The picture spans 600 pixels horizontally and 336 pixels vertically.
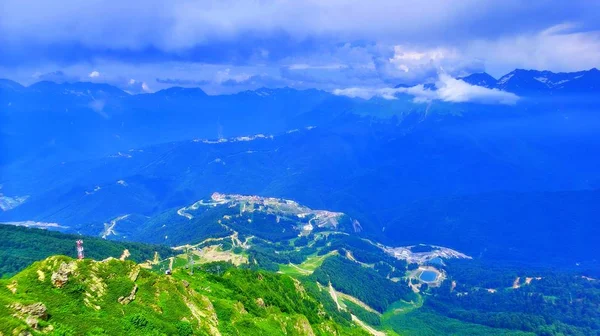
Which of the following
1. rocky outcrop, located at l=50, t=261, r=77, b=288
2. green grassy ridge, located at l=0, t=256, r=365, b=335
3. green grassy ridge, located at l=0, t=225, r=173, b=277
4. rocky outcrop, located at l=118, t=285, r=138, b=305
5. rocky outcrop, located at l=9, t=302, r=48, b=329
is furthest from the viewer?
green grassy ridge, located at l=0, t=225, r=173, b=277

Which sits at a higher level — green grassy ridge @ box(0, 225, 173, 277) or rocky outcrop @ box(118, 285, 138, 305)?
rocky outcrop @ box(118, 285, 138, 305)

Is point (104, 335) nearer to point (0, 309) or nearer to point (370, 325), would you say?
point (0, 309)

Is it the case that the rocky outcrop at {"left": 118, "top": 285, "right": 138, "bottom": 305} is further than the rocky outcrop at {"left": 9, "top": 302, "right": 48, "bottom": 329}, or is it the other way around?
the rocky outcrop at {"left": 118, "top": 285, "right": 138, "bottom": 305}

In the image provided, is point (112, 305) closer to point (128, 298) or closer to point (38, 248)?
point (128, 298)

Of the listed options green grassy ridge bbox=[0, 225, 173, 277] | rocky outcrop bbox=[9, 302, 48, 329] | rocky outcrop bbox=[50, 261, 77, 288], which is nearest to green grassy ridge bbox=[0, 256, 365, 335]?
rocky outcrop bbox=[50, 261, 77, 288]

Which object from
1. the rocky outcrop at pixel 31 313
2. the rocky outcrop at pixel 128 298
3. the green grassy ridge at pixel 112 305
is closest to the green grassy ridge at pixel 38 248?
the green grassy ridge at pixel 112 305

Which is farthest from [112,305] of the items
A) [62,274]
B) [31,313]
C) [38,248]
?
[38,248]

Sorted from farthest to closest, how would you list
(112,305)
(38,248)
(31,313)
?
(38,248), (112,305), (31,313)

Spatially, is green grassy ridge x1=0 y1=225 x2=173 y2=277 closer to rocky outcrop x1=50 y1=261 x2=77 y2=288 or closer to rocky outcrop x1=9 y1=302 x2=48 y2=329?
rocky outcrop x1=50 y1=261 x2=77 y2=288

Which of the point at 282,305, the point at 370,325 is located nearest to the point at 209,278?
the point at 282,305
